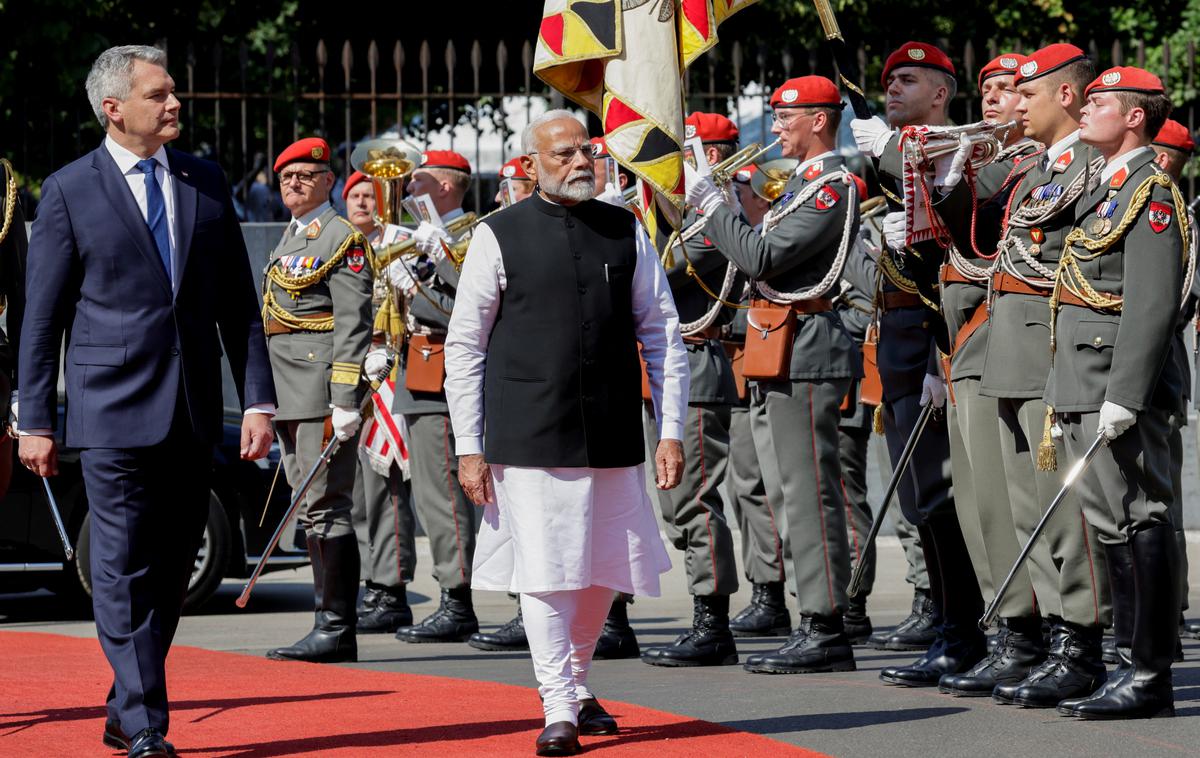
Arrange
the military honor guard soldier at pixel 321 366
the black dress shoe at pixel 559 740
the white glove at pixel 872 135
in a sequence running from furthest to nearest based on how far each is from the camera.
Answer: the military honor guard soldier at pixel 321 366 → the white glove at pixel 872 135 → the black dress shoe at pixel 559 740

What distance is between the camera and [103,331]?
600 centimetres

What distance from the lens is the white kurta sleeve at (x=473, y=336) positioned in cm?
614

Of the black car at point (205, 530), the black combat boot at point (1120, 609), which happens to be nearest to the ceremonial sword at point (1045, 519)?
the black combat boot at point (1120, 609)

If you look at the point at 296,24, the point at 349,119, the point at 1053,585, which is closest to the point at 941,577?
the point at 1053,585

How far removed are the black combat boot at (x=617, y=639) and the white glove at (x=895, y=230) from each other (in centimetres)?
209

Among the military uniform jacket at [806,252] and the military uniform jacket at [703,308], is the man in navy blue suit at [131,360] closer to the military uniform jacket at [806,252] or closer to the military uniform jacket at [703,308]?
the military uniform jacket at [806,252]

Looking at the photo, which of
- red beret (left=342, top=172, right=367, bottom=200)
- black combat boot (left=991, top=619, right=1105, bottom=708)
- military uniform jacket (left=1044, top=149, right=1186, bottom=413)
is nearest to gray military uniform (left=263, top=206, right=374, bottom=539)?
red beret (left=342, top=172, right=367, bottom=200)

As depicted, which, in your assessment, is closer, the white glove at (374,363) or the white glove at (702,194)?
the white glove at (702,194)

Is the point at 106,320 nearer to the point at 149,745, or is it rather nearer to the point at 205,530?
the point at 149,745

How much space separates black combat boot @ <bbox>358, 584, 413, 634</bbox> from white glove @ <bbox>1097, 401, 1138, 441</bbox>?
15.0ft

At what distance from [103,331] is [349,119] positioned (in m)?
6.85

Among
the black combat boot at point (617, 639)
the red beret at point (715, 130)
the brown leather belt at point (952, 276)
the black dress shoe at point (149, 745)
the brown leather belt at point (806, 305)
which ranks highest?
the red beret at point (715, 130)

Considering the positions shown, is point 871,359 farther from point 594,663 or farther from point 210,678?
point 210,678

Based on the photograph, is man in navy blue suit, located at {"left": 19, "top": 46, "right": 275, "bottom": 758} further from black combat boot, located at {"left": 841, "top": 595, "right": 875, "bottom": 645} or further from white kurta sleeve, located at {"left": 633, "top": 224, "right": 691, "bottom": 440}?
black combat boot, located at {"left": 841, "top": 595, "right": 875, "bottom": 645}
